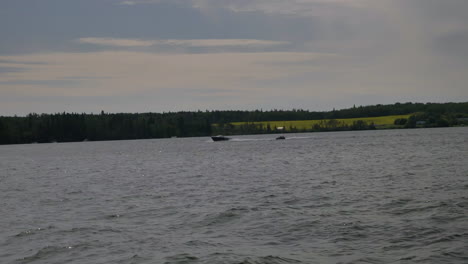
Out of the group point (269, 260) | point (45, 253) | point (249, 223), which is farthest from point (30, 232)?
point (269, 260)

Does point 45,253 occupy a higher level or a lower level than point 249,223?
lower

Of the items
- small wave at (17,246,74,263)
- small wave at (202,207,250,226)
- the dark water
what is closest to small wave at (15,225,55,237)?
the dark water

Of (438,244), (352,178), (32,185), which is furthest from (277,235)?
(32,185)

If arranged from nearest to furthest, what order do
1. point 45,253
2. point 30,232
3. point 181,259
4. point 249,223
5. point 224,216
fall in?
point 181,259 < point 45,253 < point 30,232 < point 249,223 < point 224,216

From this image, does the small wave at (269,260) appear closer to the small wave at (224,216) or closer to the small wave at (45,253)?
the small wave at (224,216)

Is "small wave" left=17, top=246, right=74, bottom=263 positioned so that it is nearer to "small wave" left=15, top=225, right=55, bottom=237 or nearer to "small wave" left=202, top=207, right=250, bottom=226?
"small wave" left=15, top=225, right=55, bottom=237

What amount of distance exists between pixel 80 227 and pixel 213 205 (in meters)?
8.89

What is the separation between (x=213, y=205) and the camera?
34688 millimetres

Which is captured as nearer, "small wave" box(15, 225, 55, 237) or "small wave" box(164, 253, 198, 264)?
"small wave" box(164, 253, 198, 264)

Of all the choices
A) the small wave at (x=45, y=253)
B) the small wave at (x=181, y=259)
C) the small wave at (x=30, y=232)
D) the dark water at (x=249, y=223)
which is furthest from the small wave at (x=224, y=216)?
the small wave at (x=30, y=232)

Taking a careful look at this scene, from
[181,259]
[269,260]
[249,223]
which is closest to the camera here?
[269,260]

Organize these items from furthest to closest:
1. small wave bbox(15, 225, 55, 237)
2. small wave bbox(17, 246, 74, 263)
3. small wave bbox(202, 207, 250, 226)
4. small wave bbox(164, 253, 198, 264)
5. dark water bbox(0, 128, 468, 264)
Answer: small wave bbox(202, 207, 250, 226), small wave bbox(15, 225, 55, 237), small wave bbox(17, 246, 74, 263), dark water bbox(0, 128, 468, 264), small wave bbox(164, 253, 198, 264)

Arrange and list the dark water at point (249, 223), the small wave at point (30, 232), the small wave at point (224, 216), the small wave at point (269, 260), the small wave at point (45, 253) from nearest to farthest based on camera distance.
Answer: the small wave at point (269, 260)
the dark water at point (249, 223)
the small wave at point (45, 253)
the small wave at point (30, 232)
the small wave at point (224, 216)

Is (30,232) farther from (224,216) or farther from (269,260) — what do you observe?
(269,260)
